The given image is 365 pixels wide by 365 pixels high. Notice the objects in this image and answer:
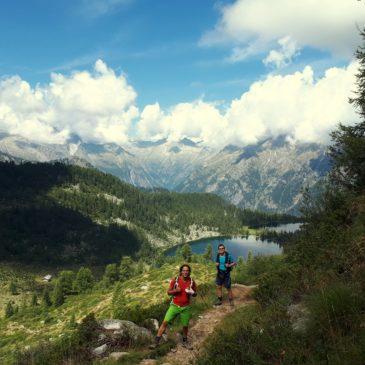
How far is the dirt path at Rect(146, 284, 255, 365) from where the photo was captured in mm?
12995

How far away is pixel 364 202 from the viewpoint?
15.4 meters

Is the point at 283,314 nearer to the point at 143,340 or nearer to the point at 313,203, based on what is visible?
the point at 143,340

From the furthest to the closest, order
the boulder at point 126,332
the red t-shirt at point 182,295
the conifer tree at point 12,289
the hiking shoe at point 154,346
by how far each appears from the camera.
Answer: the conifer tree at point 12,289 → the boulder at point 126,332 → the red t-shirt at point 182,295 → the hiking shoe at point 154,346

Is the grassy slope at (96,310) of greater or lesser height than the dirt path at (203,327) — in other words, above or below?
below

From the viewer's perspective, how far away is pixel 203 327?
58.0 ft

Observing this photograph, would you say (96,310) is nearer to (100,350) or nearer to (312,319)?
(100,350)

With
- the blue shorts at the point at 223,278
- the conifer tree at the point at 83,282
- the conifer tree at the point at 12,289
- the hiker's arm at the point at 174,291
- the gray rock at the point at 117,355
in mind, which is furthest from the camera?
the conifer tree at the point at 12,289

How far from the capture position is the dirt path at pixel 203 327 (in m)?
13.0

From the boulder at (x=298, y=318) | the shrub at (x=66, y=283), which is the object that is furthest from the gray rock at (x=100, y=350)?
the shrub at (x=66, y=283)

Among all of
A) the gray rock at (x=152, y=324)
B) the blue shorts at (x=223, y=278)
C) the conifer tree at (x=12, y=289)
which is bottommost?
the conifer tree at (x=12, y=289)

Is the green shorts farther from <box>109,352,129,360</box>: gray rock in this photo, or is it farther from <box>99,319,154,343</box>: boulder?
<box>109,352,129,360</box>: gray rock

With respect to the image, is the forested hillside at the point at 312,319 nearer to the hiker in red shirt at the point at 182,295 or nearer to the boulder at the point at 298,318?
the boulder at the point at 298,318

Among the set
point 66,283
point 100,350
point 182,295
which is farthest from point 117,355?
point 66,283

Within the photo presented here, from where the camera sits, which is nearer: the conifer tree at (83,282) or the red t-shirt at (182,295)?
the red t-shirt at (182,295)
